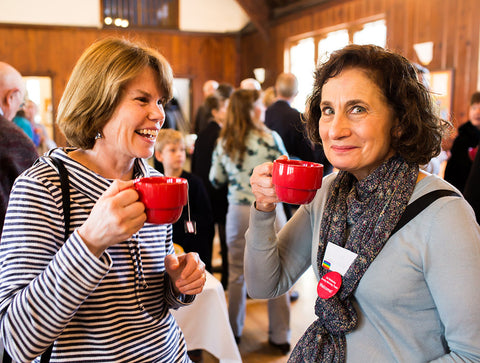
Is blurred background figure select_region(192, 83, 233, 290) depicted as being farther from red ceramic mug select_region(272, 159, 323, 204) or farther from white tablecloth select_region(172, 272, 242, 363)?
red ceramic mug select_region(272, 159, 323, 204)

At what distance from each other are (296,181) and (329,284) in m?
0.28

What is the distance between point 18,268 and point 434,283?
943 mm

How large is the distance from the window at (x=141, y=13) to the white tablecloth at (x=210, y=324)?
9483 mm

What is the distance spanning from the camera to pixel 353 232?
3.78ft

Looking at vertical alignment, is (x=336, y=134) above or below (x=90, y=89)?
below

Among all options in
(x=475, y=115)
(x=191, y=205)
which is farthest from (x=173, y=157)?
(x=475, y=115)

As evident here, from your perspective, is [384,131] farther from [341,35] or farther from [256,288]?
[341,35]

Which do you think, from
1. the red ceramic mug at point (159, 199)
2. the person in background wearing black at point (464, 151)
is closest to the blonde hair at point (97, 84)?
the red ceramic mug at point (159, 199)

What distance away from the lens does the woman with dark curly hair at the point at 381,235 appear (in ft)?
3.27

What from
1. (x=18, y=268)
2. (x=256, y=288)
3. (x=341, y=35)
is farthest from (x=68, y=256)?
(x=341, y=35)

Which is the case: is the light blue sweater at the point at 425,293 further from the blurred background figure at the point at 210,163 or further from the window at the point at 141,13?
the window at the point at 141,13

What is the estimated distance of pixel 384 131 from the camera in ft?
3.79

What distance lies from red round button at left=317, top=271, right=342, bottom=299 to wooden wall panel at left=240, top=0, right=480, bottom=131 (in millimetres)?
3786

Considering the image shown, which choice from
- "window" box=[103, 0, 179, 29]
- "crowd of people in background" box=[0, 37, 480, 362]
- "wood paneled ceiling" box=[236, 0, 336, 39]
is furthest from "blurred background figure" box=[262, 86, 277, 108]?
"window" box=[103, 0, 179, 29]
